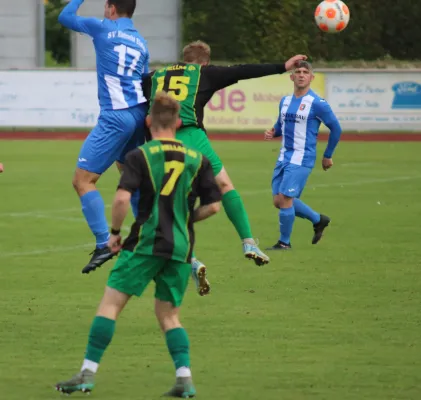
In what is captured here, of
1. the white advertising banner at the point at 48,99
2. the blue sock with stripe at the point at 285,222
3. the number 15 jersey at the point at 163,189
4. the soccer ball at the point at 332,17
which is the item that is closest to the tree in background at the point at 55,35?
the white advertising banner at the point at 48,99

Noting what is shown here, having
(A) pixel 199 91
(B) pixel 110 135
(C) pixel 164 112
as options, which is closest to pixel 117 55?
(B) pixel 110 135

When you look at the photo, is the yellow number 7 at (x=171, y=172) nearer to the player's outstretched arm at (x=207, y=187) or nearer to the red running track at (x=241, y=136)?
the player's outstretched arm at (x=207, y=187)

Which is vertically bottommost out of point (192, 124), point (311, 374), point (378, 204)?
point (378, 204)

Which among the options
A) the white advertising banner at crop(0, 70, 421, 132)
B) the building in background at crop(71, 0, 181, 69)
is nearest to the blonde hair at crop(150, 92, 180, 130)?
the white advertising banner at crop(0, 70, 421, 132)

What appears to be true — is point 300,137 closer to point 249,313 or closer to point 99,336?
point 249,313

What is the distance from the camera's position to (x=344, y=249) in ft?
44.2

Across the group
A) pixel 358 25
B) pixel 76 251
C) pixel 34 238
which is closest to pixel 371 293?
pixel 76 251

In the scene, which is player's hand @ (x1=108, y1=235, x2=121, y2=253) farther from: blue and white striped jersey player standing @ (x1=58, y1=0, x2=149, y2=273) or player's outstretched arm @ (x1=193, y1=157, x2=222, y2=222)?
blue and white striped jersey player standing @ (x1=58, y1=0, x2=149, y2=273)

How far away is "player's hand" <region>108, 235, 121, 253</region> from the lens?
7.12m

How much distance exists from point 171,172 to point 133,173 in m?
0.22

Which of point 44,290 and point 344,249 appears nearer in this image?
point 44,290

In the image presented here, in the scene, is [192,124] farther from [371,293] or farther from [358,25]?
[358,25]

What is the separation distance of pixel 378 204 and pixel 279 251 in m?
5.17

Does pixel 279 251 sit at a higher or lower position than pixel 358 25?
higher
